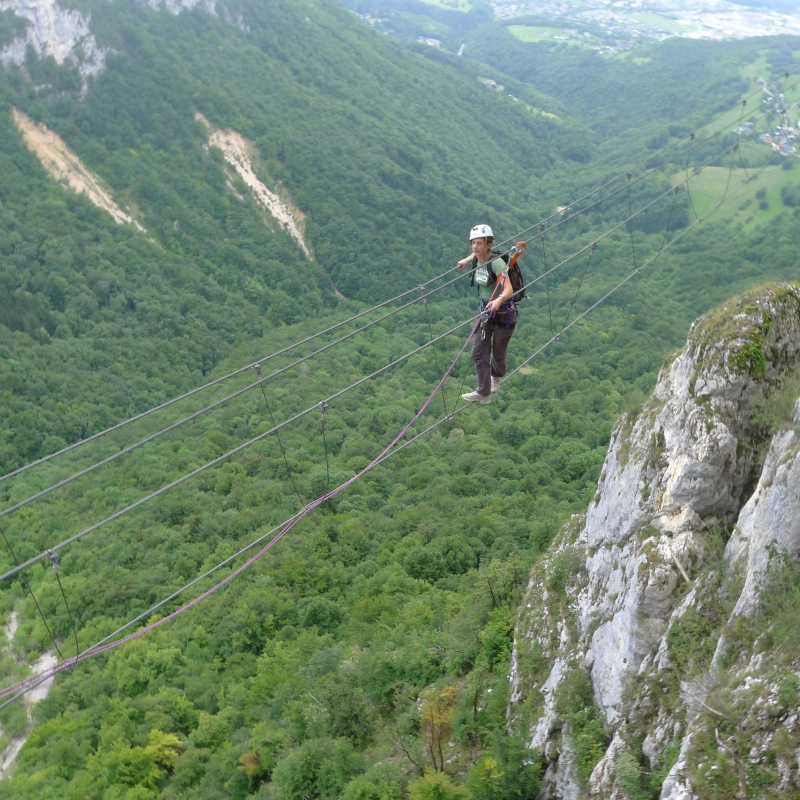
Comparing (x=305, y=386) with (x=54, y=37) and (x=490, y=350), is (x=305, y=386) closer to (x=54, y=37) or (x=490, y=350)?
(x=490, y=350)

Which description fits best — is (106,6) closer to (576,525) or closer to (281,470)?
(281,470)

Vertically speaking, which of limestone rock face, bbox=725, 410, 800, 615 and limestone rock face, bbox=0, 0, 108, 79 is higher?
limestone rock face, bbox=0, 0, 108, 79

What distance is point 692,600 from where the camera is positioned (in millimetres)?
11023

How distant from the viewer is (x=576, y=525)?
17016mm

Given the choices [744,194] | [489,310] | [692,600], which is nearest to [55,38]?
[744,194]

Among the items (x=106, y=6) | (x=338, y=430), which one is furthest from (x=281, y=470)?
(x=106, y=6)

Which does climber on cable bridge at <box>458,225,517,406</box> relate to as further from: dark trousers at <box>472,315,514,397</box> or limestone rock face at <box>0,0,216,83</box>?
A: limestone rock face at <box>0,0,216,83</box>

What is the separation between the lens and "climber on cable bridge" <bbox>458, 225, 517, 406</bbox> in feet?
39.4

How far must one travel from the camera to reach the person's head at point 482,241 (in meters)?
11.9

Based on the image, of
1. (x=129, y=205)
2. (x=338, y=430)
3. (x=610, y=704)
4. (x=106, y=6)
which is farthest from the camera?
(x=106, y=6)

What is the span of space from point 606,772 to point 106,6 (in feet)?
450

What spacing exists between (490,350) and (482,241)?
242 cm

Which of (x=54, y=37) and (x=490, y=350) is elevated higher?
(x=54, y=37)

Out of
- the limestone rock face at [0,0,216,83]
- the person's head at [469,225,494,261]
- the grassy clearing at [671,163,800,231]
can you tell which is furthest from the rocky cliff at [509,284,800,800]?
the limestone rock face at [0,0,216,83]
